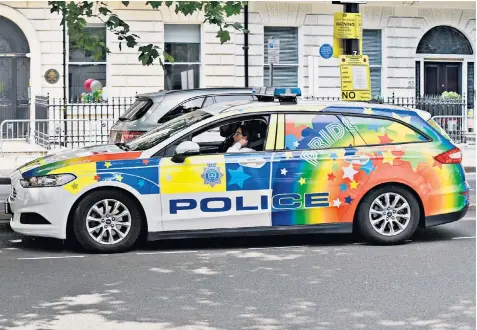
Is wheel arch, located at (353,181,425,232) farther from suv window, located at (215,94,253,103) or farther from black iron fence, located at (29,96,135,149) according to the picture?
black iron fence, located at (29,96,135,149)

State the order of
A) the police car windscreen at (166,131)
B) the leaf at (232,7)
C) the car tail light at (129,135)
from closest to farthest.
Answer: the police car windscreen at (166,131) < the leaf at (232,7) < the car tail light at (129,135)

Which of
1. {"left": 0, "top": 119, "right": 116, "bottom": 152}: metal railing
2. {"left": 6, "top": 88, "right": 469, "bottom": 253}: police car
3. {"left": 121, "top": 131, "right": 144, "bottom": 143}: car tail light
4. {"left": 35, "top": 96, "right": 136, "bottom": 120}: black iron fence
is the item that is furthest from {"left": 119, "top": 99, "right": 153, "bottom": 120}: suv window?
{"left": 35, "top": 96, "right": 136, "bottom": 120}: black iron fence

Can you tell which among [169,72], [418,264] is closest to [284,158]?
[418,264]

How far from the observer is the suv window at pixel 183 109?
49.5 ft

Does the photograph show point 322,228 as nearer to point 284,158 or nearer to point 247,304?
point 284,158

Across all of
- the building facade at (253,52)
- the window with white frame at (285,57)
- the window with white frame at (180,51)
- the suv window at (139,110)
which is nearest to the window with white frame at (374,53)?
the building facade at (253,52)

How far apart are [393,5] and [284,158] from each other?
67.9ft

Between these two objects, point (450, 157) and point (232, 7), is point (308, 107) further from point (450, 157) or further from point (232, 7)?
point (232, 7)

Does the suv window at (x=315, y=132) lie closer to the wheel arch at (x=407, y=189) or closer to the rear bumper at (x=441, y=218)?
the wheel arch at (x=407, y=189)

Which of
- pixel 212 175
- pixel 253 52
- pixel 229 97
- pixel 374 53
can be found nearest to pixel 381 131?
pixel 212 175

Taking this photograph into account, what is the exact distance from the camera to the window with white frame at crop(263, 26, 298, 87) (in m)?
29.8

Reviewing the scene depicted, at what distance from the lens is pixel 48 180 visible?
10258 millimetres

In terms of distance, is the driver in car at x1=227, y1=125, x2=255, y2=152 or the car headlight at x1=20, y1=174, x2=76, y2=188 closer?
the car headlight at x1=20, y1=174, x2=76, y2=188

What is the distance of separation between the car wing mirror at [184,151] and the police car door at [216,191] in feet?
0.13
